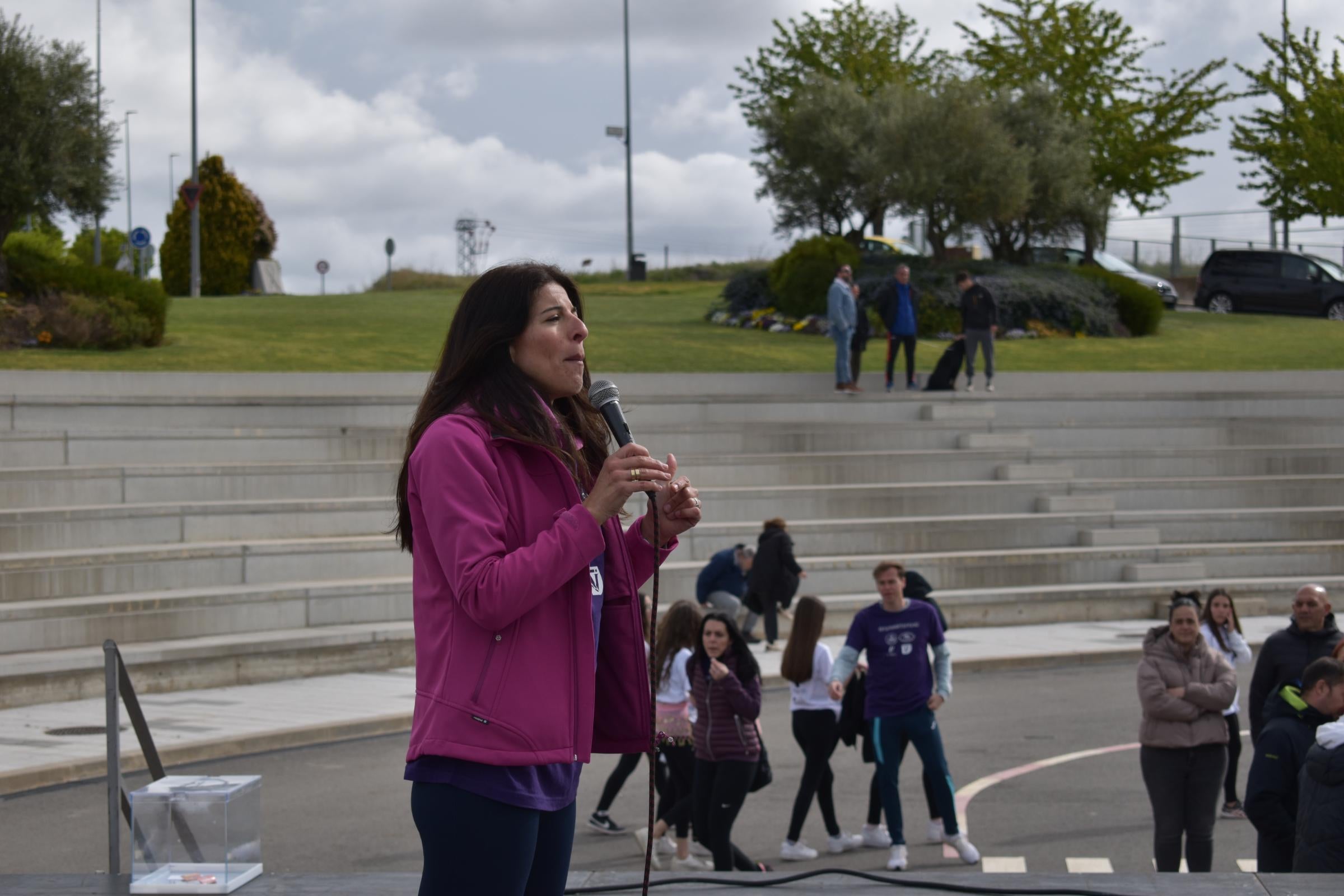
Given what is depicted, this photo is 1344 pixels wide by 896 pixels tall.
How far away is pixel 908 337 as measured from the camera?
913 inches

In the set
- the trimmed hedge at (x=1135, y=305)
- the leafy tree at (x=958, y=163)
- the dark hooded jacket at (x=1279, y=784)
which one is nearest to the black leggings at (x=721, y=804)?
the dark hooded jacket at (x=1279, y=784)

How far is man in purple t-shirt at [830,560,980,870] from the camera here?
353 inches

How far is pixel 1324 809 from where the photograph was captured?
242 inches

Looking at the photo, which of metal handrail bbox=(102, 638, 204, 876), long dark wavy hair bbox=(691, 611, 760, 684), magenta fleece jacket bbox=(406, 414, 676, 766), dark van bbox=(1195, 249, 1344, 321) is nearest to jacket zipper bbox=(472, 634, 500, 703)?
magenta fleece jacket bbox=(406, 414, 676, 766)

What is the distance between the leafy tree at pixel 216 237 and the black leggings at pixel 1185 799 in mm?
35364

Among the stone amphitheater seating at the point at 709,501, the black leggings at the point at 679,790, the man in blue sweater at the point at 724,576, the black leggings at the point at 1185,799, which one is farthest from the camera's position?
the man in blue sweater at the point at 724,576

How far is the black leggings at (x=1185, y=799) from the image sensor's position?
7855mm

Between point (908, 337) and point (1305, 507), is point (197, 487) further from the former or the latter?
point (1305, 507)

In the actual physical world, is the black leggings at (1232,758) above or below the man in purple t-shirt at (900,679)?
below

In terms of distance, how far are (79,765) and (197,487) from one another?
590cm

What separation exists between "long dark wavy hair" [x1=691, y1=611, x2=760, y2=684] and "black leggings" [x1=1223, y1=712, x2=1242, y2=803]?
3394mm

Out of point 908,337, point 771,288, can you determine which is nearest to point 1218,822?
point 908,337

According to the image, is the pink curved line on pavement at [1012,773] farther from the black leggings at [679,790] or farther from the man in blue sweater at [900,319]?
the man in blue sweater at [900,319]

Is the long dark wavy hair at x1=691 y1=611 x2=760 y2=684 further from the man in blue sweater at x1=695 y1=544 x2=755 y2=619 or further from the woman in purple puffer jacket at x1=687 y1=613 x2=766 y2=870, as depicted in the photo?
the man in blue sweater at x1=695 y1=544 x2=755 y2=619
